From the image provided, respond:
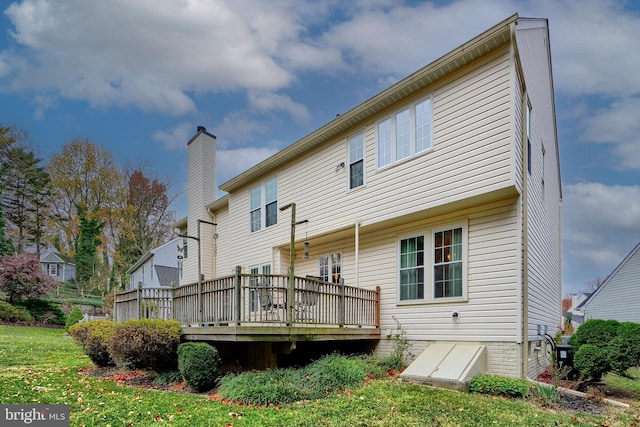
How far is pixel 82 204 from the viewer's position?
104 feet

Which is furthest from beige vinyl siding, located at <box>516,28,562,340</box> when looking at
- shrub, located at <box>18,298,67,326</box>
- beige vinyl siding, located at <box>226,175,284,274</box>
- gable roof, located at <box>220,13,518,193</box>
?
shrub, located at <box>18,298,67,326</box>

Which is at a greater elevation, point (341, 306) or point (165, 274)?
point (341, 306)

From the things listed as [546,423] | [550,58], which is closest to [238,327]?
[546,423]

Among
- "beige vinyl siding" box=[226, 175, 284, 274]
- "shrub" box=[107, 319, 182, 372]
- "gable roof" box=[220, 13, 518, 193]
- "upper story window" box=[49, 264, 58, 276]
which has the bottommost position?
"upper story window" box=[49, 264, 58, 276]

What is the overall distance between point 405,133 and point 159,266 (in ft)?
80.4

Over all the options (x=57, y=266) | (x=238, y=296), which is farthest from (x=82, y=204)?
(x=238, y=296)

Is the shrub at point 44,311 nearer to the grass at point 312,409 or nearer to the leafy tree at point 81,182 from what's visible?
the leafy tree at point 81,182

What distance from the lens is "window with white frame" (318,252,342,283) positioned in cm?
1165

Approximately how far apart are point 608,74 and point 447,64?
12373 millimetres

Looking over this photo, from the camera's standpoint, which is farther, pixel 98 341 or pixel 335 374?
pixel 98 341

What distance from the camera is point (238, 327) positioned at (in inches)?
285

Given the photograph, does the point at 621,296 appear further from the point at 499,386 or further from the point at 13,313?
the point at 13,313

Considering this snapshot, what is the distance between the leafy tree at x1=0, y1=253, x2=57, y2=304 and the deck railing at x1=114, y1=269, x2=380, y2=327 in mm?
16754

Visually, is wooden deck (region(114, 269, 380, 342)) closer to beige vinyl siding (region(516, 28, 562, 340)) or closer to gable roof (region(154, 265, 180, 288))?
beige vinyl siding (region(516, 28, 562, 340))
